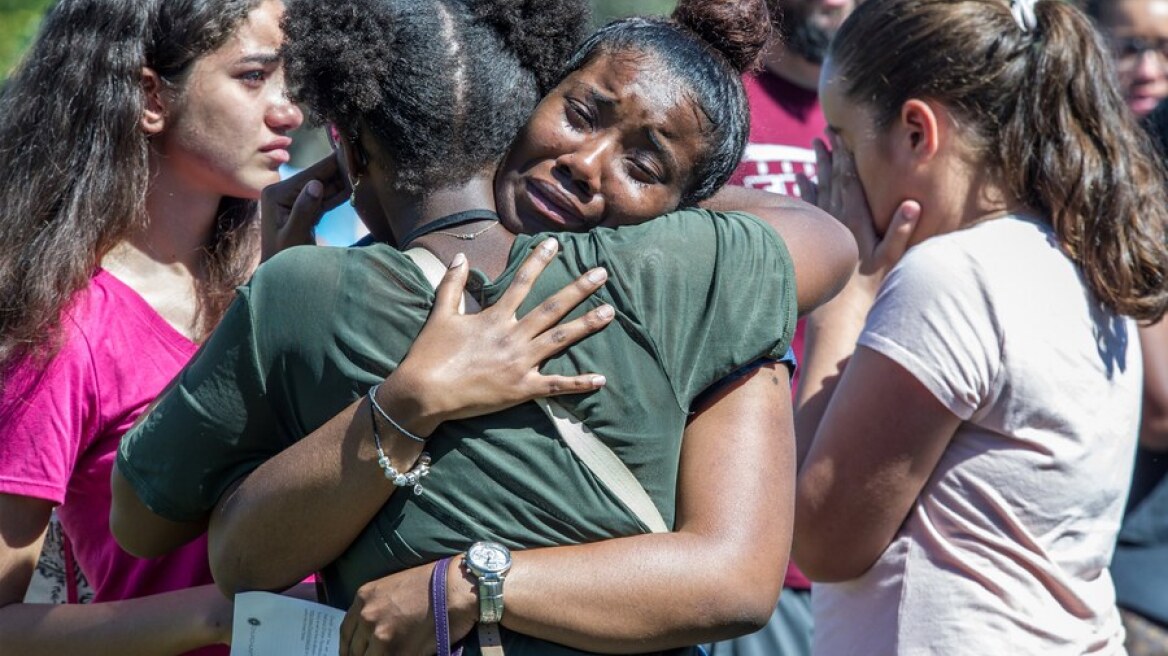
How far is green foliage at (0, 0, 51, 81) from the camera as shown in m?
7.51

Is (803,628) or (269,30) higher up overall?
(269,30)

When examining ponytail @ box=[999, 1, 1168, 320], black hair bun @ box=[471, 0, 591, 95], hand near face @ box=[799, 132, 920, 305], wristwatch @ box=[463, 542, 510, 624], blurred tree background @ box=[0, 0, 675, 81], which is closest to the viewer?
wristwatch @ box=[463, 542, 510, 624]

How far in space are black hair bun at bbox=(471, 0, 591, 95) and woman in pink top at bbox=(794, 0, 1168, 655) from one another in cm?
85

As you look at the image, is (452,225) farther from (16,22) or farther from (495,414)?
(16,22)

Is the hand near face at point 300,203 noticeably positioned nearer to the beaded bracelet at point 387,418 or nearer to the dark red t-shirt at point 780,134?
the beaded bracelet at point 387,418

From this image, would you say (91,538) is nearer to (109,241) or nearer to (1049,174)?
(109,241)

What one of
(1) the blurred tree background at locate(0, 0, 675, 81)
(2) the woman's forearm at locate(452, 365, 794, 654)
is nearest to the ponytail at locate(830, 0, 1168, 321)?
(2) the woman's forearm at locate(452, 365, 794, 654)

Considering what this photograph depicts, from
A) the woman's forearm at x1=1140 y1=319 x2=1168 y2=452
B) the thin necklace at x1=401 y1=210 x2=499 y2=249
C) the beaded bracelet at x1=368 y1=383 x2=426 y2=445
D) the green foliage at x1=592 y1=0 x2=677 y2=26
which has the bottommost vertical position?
the green foliage at x1=592 y1=0 x2=677 y2=26

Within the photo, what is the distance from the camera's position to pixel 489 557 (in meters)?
1.74

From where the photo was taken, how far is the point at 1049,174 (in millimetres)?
2547

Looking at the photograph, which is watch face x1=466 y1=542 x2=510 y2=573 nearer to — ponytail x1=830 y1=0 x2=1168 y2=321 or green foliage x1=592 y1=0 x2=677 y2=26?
ponytail x1=830 y1=0 x2=1168 y2=321

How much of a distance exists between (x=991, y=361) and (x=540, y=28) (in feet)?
3.49

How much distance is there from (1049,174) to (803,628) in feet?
4.96

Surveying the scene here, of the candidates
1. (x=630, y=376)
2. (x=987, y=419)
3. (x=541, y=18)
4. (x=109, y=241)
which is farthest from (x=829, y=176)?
(x=109, y=241)
